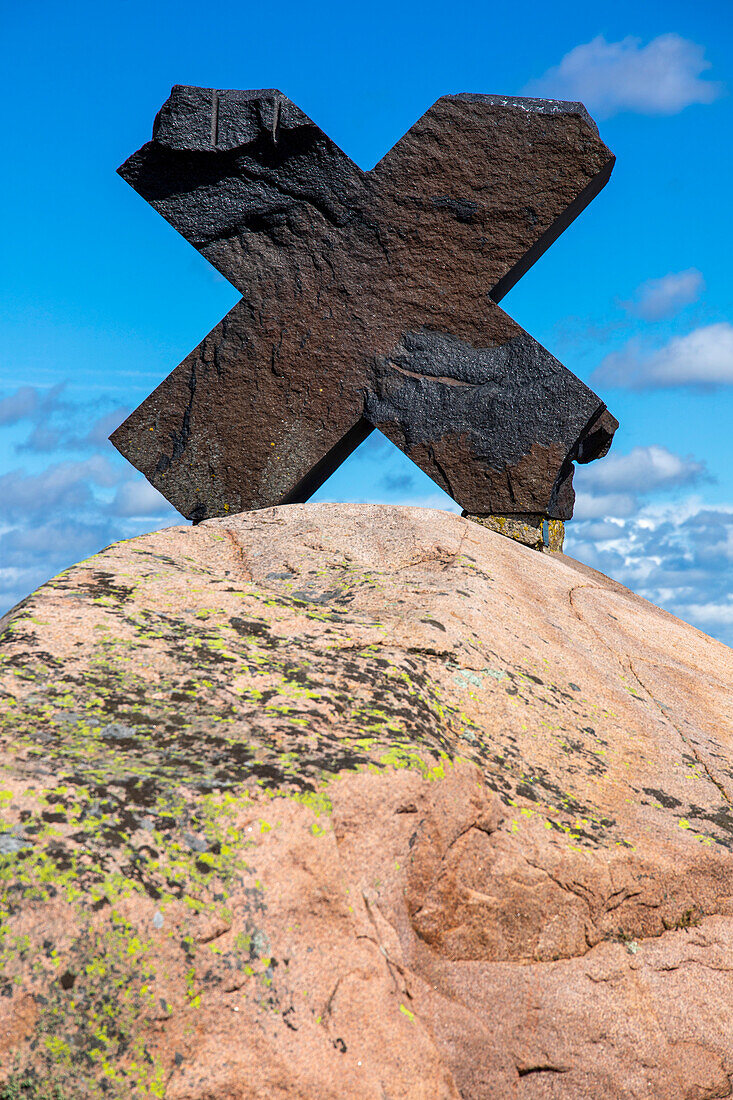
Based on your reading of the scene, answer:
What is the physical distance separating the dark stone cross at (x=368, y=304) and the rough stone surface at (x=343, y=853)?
106 inches

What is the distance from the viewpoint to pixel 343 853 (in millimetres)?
2193

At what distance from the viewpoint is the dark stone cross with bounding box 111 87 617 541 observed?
6004mm

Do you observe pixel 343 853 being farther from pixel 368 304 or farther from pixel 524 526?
pixel 368 304

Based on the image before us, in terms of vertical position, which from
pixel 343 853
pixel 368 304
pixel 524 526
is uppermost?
pixel 368 304

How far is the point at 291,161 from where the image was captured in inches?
245

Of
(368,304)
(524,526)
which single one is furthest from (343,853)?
(368,304)

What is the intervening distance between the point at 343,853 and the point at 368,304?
4614 millimetres

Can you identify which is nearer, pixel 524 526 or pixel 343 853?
pixel 343 853

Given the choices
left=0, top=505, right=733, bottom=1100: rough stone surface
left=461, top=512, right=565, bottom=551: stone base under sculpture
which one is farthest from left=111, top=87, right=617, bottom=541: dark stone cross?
left=0, top=505, right=733, bottom=1100: rough stone surface

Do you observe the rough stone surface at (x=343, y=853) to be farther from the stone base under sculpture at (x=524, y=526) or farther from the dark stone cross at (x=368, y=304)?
the dark stone cross at (x=368, y=304)

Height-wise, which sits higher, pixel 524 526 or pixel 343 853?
pixel 524 526

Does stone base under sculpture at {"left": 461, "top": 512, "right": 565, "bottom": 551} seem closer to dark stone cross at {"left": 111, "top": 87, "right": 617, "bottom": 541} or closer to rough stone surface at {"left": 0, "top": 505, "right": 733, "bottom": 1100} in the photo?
dark stone cross at {"left": 111, "top": 87, "right": 617, "bottom": 541}

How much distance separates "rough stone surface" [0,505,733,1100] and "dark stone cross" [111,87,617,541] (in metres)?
2.70

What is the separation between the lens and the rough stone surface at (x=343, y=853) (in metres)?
1.90
